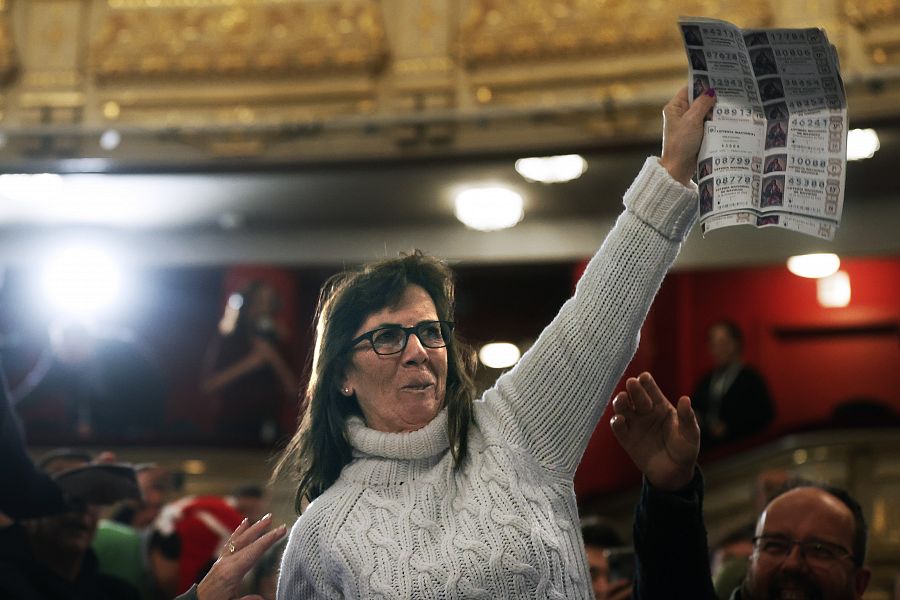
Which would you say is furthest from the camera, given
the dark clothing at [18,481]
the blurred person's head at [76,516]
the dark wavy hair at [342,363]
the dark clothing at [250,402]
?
the dark clothing at [250,402]

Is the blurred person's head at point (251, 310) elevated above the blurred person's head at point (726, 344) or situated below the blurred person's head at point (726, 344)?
above

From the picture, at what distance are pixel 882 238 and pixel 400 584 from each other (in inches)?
296

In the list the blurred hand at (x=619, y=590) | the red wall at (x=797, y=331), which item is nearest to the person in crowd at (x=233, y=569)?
the blurred hand at (x=619, y=590)

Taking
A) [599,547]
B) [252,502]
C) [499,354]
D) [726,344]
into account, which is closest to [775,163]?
[599,547]

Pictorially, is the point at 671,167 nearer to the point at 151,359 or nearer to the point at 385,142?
the point at 385,142

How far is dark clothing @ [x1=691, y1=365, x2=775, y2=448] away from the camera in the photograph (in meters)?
7.43

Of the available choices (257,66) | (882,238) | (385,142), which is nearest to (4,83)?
(257,66)

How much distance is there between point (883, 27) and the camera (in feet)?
24.3

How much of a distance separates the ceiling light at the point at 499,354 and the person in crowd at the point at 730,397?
12.9ft

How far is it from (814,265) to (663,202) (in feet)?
26.8

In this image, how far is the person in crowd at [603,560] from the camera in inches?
132

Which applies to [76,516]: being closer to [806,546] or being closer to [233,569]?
[233,569]

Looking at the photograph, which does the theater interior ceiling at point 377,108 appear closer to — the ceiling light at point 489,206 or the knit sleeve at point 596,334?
the ceiling light at point 489,206

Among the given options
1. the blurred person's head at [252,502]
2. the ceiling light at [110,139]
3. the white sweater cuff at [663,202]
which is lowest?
the blurred person's head at [252,502]
